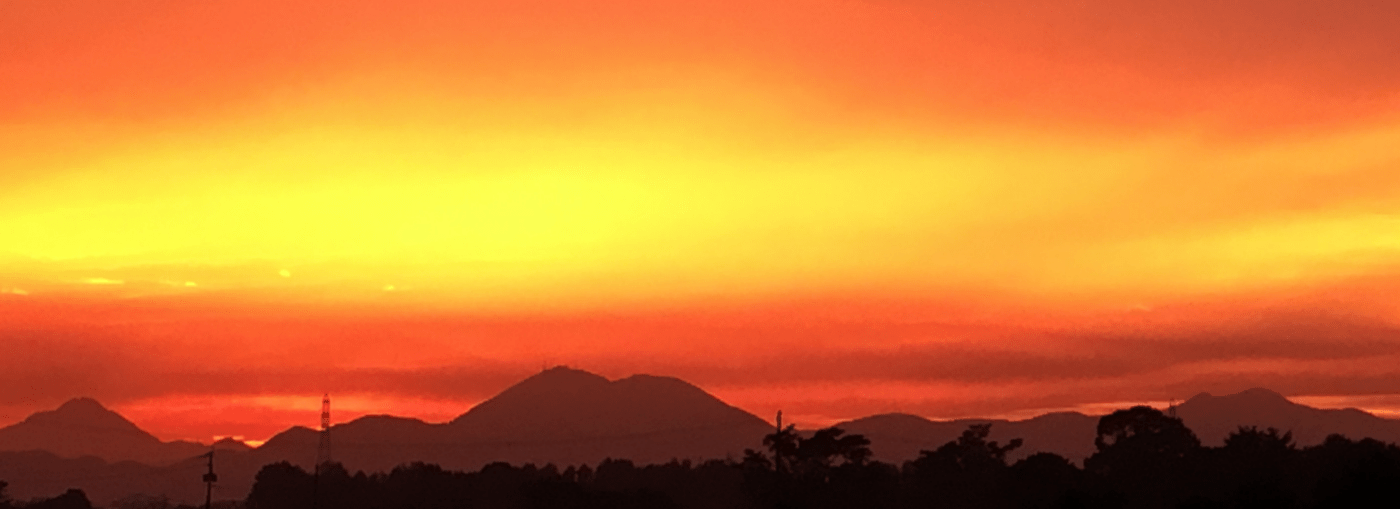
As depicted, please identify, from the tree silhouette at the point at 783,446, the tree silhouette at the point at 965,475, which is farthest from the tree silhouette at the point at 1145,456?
the tree silhouette at the point at 783,446

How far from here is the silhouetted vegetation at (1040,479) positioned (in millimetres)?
Result: 108125

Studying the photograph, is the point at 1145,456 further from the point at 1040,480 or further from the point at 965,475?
the point at 1040,480

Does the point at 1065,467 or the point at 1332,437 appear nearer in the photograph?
the point at 1065,467

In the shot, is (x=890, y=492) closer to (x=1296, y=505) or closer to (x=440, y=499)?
(x=1296, y=505)

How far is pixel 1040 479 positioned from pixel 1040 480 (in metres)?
0.51

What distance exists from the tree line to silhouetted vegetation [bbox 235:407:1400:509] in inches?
5.5

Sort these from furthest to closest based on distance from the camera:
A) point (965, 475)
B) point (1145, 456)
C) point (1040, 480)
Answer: point (1145, 456)
point (965, 475)
point (1040, 480)

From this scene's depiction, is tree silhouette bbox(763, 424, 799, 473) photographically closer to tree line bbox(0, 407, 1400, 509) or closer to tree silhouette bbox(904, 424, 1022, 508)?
tree line bbox(0, 407, 1400, 509)

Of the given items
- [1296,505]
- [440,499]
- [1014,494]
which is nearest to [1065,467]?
[1014,494]

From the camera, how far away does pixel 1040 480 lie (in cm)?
13225

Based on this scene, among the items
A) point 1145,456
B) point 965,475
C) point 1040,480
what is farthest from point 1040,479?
point 1145,456

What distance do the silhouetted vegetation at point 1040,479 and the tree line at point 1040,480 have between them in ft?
0.46

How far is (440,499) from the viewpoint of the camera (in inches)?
7338

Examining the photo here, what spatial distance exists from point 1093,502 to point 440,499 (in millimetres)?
93610
